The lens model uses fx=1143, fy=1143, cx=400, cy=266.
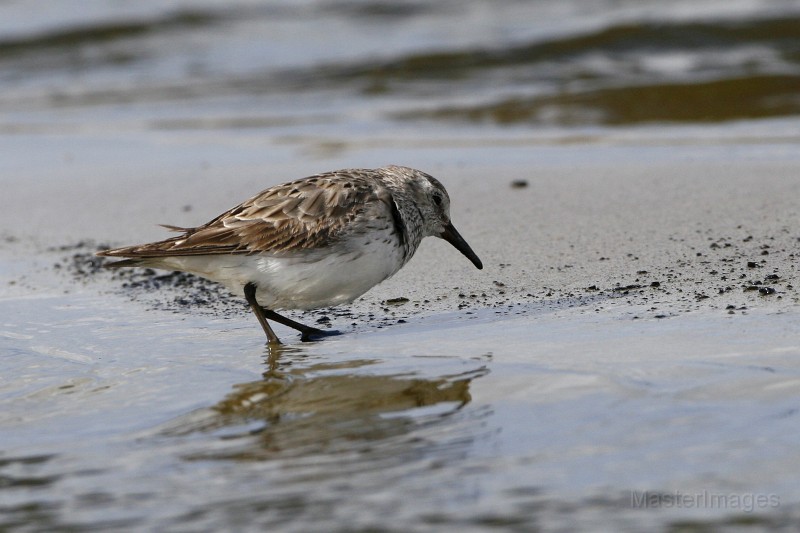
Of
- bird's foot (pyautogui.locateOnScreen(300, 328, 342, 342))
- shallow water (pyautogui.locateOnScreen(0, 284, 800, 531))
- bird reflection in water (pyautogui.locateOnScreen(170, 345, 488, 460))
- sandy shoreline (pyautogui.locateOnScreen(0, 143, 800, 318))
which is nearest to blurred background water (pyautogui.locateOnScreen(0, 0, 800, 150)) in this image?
sandy shoreline (pyautogui.locateOnScreen(0, 143, 800, 318))

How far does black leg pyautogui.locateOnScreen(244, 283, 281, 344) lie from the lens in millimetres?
5902

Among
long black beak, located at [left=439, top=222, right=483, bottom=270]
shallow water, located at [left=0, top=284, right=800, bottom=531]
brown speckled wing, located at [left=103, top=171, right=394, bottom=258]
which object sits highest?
brown speckled wing, located at [left=103, top=171, right=394, bottom=258]

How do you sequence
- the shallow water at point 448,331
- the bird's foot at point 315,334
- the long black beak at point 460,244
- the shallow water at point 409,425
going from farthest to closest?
1. the long black beak at point 460,244
2. the bird's foot at point 315,334
3. the shallow water at point 448,331
4. the shallow water at point 409,425

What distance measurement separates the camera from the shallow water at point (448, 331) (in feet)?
12.3

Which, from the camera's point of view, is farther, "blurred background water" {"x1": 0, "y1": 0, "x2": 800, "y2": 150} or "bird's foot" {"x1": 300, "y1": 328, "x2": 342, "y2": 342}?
Result: "blurred background water" {"x1": 0, "y1": 0, "x2": 800, "y2": 150}

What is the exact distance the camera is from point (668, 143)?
1067cm

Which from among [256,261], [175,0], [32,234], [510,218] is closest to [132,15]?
[175,0]

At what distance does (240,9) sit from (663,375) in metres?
16.0

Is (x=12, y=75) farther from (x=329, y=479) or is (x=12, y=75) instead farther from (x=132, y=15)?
(x=329, y=479)

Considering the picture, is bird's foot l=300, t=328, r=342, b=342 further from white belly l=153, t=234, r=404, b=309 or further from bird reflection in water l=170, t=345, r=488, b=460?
bird reflection in water l=170, t=345, r=488, b=460

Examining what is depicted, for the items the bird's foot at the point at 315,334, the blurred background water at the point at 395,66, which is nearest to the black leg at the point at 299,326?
the bird's foot at the point at 315,334

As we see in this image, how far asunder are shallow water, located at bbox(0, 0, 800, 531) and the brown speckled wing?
18.5 inches

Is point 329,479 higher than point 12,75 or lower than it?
lower

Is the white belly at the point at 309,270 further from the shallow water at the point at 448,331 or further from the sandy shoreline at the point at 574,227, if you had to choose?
the sandy shoreline at the point at 574,227
